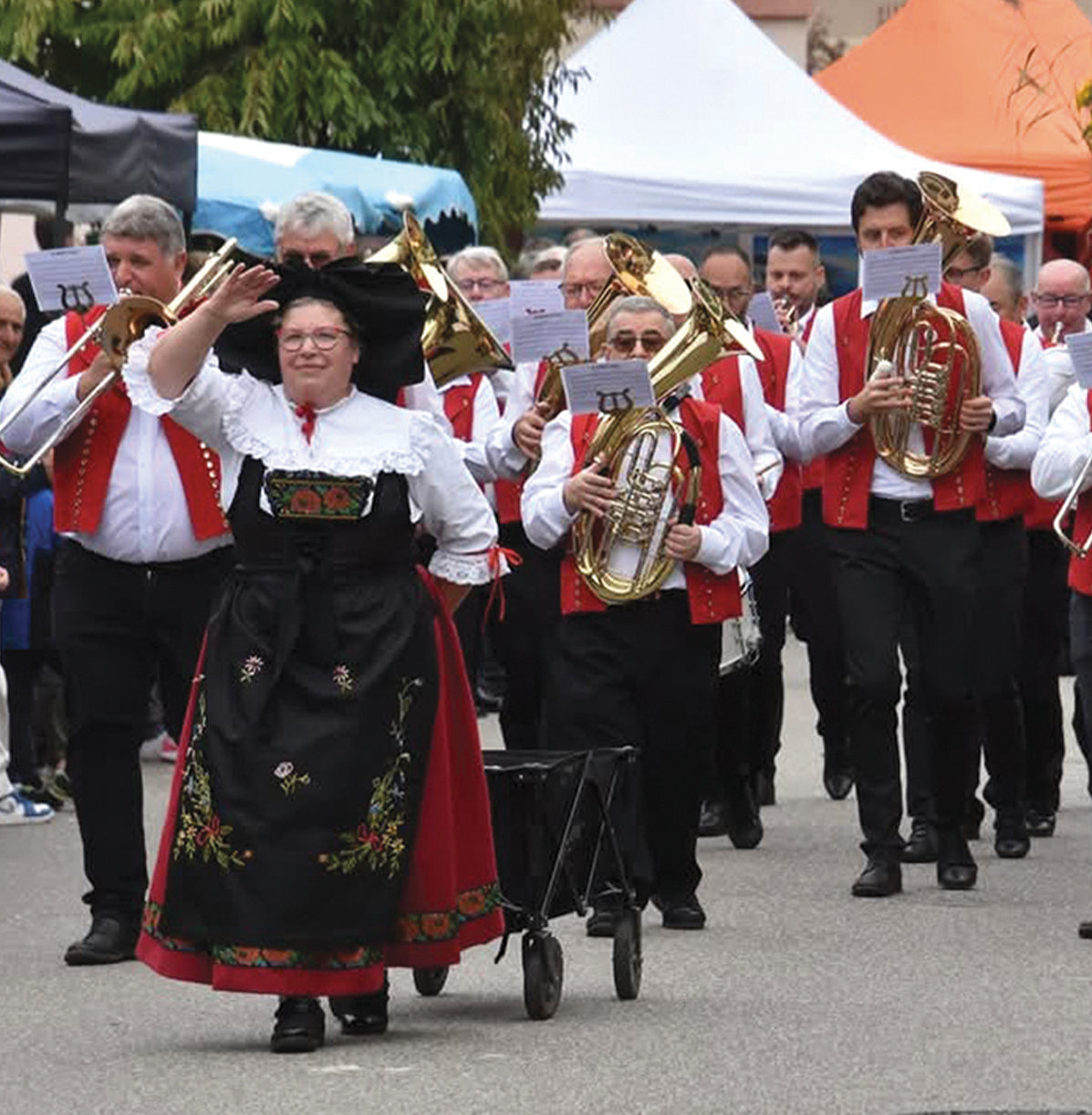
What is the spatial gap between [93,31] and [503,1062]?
1496 cm

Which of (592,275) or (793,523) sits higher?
(592,275)

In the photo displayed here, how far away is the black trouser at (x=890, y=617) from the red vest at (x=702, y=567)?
29.9 inches

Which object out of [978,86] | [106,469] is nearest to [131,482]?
[106,469]

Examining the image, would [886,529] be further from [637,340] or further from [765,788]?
[765,788]

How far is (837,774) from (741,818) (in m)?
1.67

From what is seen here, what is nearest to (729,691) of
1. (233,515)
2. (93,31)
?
(233,515)

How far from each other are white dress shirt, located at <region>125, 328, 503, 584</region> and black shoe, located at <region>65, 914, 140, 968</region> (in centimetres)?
175

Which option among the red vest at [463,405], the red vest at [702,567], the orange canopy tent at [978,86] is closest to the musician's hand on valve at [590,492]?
the red vest at [702,567]

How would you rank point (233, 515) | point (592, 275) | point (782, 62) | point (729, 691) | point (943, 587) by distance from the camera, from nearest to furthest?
point (233, 515) → point (943, 587) → point (592, 275) → point (729, 691) → point (782, 62)

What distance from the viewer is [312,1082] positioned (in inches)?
313

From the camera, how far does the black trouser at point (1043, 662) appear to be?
43.2 ft

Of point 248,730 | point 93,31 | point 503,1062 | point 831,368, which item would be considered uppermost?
point 93,31

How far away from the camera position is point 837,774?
14336 millimetres

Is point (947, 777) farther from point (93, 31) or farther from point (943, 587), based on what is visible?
point (93, 31)
